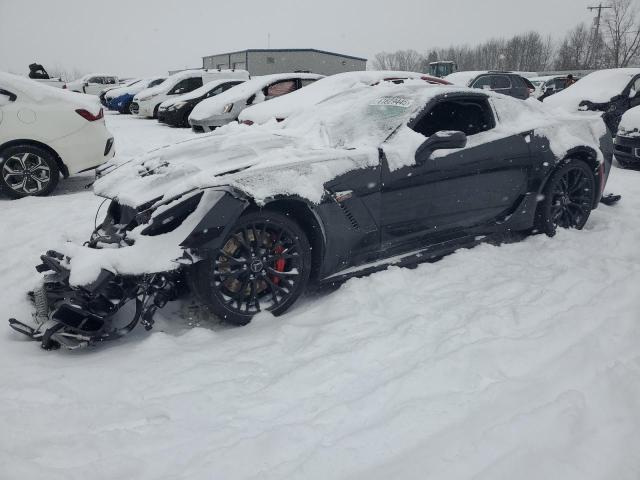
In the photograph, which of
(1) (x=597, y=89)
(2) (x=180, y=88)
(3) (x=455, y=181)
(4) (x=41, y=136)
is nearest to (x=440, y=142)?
(3) (x=455, y=181)

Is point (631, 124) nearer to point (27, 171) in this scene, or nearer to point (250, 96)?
point (250, 96)

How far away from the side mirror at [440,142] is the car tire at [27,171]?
15.1ft

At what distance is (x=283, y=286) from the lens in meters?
2.99

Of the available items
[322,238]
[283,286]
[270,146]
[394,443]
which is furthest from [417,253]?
[394,443]

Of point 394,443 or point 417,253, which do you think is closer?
point 394,443

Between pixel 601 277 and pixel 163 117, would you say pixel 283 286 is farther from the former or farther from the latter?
pixel 163 117

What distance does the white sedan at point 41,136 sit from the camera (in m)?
5.46

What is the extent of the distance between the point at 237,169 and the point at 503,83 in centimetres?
1232

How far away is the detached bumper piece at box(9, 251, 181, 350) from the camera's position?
2.47 metres

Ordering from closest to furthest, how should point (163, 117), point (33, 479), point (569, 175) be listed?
point (33, 479), point (569, 175), point (163, 117)

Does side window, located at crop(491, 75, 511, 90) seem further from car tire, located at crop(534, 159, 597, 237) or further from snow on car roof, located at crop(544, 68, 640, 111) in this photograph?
car tire, located at crop(534, 159, 597, 237)

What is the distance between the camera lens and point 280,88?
389 inches

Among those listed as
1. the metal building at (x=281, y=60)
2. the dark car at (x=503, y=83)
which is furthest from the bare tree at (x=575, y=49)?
the dark car at (x=503, y=83)

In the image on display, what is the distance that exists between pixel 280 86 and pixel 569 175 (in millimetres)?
6972
